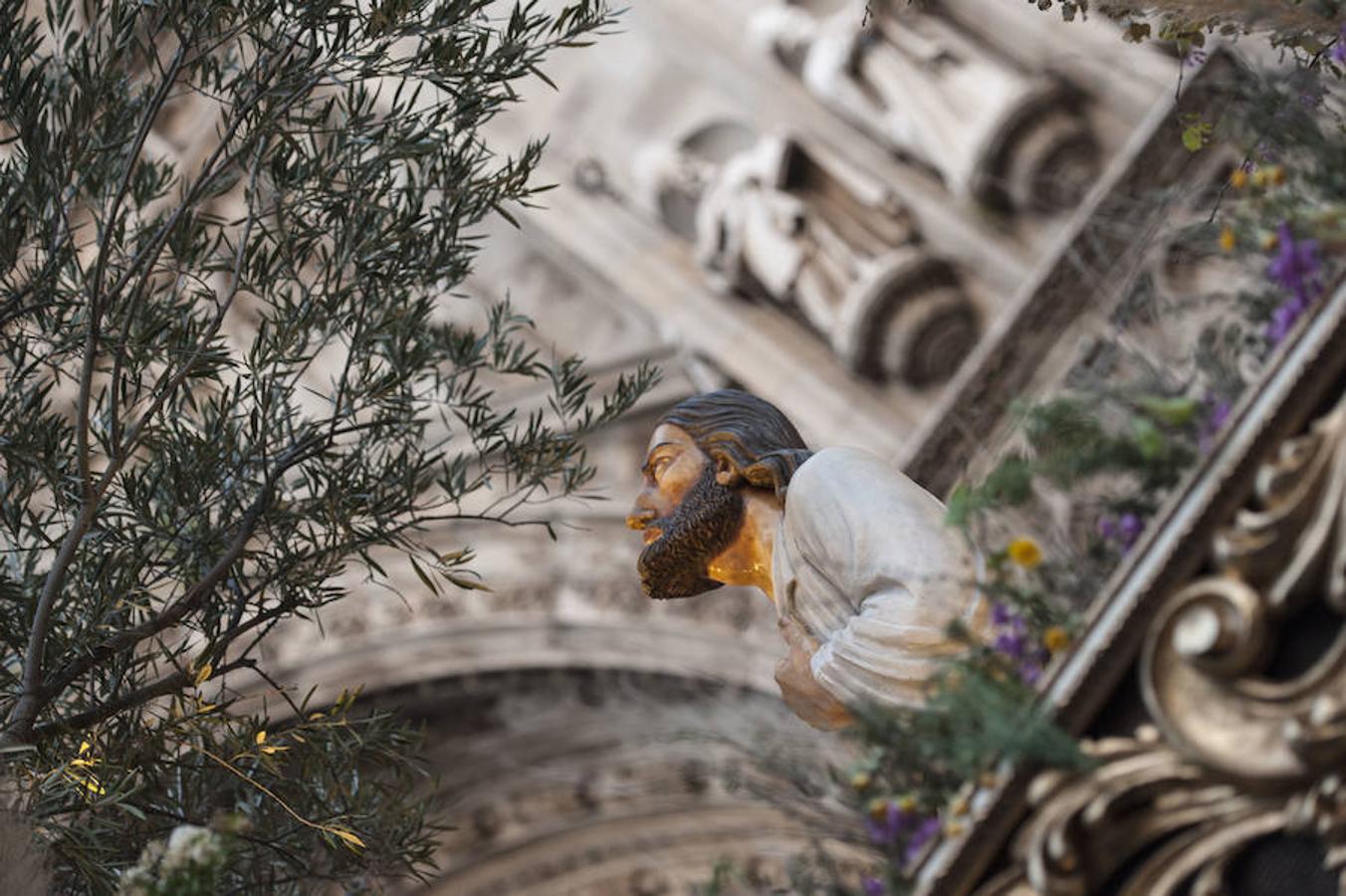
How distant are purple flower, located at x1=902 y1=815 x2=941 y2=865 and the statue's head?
1.60 meters

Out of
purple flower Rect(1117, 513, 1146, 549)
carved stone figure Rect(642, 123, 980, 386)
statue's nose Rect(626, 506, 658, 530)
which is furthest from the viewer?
carved stone figure Rect(642, 123, 980, 386)

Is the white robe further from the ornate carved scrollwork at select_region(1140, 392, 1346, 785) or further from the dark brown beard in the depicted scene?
the ornate carved scrollwork at select_region(1140, 392, 1346, 785)

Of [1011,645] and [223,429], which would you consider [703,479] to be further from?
[1011,645]

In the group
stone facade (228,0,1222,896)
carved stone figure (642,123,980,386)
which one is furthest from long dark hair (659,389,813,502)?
carved stone figure (642,123,980,386)

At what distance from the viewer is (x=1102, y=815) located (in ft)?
6.35

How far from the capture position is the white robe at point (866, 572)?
3.32m

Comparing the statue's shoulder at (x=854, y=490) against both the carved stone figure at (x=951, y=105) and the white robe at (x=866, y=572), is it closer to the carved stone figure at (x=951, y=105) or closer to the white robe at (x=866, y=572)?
the white robe at (x=866, y=572)

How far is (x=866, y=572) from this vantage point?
3455mm

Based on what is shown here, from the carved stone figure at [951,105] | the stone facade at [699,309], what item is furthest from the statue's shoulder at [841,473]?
the carved stone figure at [951,105]

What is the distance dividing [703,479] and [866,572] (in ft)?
2.01

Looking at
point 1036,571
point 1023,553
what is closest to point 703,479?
point 1036,571

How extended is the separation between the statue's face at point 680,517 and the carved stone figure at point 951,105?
4.87m

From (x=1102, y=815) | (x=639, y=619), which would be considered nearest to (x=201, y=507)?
(x=1102, y=815)

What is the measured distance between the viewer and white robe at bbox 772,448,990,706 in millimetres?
Answer: 3324
